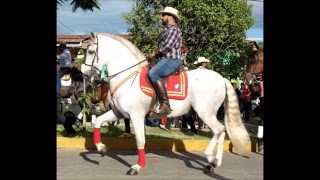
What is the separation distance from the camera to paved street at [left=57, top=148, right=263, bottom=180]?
6684 millimetres

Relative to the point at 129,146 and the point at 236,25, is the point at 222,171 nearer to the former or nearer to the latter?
the point at 129,146

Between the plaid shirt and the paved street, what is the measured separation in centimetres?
180

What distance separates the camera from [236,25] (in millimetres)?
24156

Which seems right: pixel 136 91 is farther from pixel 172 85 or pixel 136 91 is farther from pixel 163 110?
pixel 172 85

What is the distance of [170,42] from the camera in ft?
22.9

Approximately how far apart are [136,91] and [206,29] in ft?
55.5

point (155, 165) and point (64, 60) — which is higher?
point (64, 60)

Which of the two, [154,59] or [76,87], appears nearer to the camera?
[154,59]

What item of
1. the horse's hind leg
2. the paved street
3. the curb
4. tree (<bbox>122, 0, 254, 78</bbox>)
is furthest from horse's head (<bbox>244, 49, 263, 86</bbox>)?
tree (<bbox>122, 0, 254, 78</bbox>)

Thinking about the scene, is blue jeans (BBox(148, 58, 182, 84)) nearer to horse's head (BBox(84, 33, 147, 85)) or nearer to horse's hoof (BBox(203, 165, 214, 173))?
horse's head (BBox(84, 33, 147, 85))

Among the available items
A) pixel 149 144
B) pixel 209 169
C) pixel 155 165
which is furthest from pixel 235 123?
pixel 149 144
